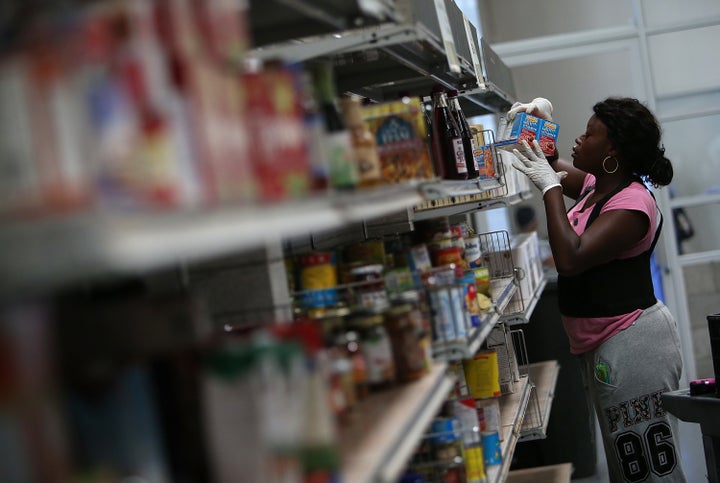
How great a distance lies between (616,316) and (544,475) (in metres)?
0.82

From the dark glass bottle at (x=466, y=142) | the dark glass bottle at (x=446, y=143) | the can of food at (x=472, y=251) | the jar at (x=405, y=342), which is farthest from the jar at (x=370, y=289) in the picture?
the dark glass bottle at (x=466, y=142)

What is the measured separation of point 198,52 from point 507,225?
7947 mm

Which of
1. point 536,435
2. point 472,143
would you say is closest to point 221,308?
point 472,143

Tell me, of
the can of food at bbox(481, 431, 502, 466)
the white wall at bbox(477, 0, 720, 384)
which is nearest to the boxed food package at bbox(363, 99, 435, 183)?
the can of food at bbox(481, 431, 502, 466)

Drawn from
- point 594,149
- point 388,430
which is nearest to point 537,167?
point 594,149

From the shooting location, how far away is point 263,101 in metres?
1.46

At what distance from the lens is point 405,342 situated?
7.46 ft

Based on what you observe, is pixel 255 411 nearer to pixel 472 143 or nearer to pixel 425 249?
pixel 425 249

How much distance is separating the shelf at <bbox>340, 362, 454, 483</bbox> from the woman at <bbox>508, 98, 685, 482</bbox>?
6.68 ft

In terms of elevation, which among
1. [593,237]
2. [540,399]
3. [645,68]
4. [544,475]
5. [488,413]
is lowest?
[544,475]

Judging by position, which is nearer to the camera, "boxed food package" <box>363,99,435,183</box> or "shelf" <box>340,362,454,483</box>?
"shelf" <box>340,362,454,483</box>

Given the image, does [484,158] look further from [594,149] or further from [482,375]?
[482,375]

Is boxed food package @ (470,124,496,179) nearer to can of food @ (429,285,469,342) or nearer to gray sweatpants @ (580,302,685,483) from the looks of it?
gray sweatpants @ (580,302,685,483)

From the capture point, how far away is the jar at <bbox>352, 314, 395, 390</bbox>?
84.5 inches
